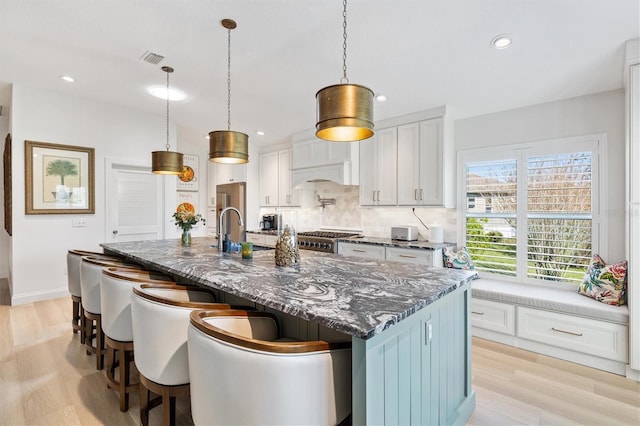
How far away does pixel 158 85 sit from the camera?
386cm

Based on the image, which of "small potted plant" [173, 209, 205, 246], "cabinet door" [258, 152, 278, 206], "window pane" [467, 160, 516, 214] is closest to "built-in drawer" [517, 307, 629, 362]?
"window pane" [467, 160, 516, 214]

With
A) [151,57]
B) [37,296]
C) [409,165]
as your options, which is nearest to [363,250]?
[409,165]

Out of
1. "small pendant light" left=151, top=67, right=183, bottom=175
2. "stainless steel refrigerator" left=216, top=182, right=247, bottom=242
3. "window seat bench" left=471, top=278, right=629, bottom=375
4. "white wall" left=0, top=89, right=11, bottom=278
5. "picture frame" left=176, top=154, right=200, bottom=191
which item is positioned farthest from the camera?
"picture frame" left=176, top=154, right=200, bottom=191

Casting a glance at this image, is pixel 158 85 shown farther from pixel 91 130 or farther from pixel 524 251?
pixel 524 251

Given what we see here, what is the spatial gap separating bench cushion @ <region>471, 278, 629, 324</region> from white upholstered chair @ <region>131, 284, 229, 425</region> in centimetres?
269

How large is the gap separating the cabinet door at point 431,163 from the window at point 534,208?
0.37 meters

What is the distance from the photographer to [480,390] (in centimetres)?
226

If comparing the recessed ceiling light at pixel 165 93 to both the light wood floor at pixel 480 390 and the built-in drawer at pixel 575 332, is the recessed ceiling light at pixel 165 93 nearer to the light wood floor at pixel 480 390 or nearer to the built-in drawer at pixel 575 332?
the light wood floor at pixel 480 390

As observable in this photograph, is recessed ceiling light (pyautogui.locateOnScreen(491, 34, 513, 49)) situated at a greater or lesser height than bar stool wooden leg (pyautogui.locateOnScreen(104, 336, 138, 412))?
greater

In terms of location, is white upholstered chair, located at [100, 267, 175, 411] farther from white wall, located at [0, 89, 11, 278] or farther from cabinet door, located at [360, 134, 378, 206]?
white wall, located at [0, 89, 11, 278]

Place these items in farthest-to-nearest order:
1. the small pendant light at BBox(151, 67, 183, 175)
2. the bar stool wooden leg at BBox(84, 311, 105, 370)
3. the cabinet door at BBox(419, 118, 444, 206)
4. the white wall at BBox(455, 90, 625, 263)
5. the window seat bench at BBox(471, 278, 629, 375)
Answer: the cabinet door at BBox(419, 118, 444, 206), the small pendant light at BBox(151, 67, 183, 175), the white wall at BBox(455, 90, 625, 263), the window seat bench at BBox(471, 278, 629, 375), the bar stool wooden leg at BBox(84, 311, 105, 370)

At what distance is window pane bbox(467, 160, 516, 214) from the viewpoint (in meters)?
3.58

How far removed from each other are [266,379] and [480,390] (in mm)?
1958

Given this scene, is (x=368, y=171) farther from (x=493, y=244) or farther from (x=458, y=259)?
(x=493, y=244)
